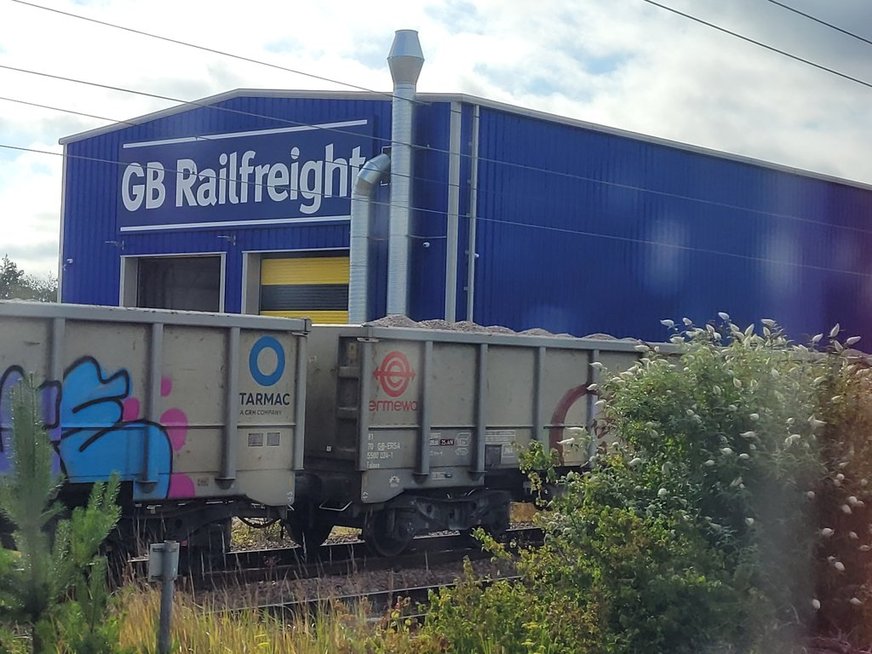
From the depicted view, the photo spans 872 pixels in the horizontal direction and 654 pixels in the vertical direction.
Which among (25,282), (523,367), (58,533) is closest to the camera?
(58,533)

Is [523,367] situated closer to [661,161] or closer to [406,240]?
[406,240]

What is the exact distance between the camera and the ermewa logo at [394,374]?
12.5 meters

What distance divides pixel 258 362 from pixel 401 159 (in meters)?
15.1

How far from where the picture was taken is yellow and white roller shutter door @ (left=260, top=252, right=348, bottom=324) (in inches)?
1132

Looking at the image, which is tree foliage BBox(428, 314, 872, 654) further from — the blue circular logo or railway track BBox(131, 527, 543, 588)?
the blue circular logo

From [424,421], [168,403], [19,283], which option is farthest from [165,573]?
[19,283]

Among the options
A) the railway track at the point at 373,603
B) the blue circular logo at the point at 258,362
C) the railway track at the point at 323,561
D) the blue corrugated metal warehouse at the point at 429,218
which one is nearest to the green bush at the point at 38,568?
the railway track at the point at 373,603

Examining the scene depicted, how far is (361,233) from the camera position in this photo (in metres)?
26.5

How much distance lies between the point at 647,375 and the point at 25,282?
77.8m

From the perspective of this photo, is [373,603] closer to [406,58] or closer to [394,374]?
[394,374]

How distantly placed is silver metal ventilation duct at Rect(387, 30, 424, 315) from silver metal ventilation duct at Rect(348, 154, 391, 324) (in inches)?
25.1

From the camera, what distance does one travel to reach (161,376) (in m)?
10.6

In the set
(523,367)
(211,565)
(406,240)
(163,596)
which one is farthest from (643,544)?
(406,240)

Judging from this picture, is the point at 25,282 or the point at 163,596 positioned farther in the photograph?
the point at 25,282
